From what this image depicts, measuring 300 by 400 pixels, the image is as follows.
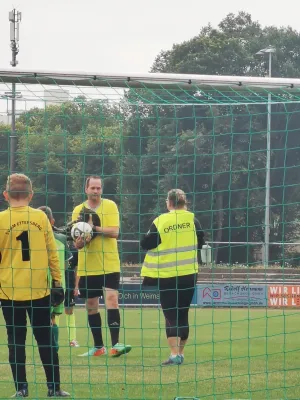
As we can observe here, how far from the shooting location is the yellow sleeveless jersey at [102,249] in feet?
34.8

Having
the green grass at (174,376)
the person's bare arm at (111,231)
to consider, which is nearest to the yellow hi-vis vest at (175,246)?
the person's bare arm at (111,231)

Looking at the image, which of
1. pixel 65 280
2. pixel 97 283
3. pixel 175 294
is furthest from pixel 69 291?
pixel 175 294

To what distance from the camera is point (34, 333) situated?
27.3ft

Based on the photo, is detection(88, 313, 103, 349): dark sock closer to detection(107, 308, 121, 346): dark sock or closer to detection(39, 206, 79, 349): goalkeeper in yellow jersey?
detection(107, 308, 121, 346): dark sock

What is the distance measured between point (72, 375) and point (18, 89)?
9.08 ft

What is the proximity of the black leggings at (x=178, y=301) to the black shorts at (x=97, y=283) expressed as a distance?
0.63 m

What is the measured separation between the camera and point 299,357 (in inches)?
462

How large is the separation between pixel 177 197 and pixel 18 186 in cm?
255

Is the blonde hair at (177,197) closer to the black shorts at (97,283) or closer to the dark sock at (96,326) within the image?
the black shorts at (97,283)

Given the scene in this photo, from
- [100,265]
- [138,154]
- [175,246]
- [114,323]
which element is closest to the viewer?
[138,154]

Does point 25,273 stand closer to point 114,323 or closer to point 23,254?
point 23,254

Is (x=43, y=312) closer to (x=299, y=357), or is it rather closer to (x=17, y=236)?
(x=17, y=236)

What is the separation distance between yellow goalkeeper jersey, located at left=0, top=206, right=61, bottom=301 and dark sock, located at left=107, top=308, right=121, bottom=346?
9.71 ft

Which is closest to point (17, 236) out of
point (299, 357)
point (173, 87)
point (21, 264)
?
point (21, 264)
